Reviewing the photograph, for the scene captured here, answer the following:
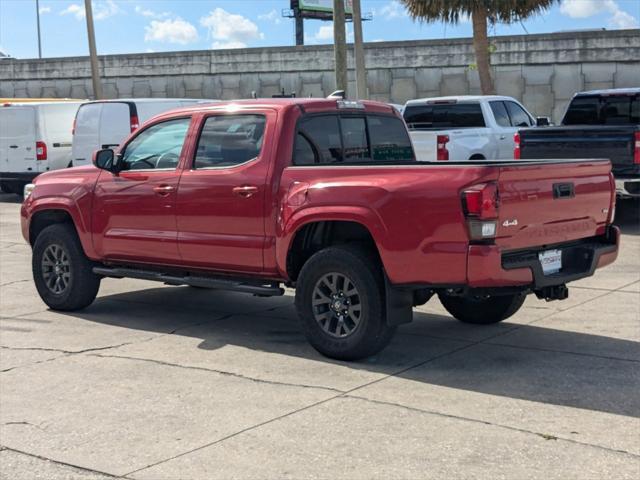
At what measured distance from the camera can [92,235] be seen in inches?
349

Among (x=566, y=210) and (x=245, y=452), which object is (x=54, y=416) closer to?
(x=245, y=452)

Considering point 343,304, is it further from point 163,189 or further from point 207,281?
point 163,189

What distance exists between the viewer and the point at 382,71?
100 feet

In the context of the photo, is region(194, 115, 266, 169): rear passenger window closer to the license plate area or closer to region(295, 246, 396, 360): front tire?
region(295, 246, 396, 360): front tire

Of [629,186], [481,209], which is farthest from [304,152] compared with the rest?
[629,186]

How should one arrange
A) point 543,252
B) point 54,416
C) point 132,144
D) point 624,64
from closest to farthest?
point 54,416 → point 543,252 → point 132,144 → point 624,64

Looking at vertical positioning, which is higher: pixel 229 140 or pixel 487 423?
pixel 229 140

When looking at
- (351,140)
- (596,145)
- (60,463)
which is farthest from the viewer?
(596,145)

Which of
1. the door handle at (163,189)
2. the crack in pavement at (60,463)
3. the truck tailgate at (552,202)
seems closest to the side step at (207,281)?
the door handle at (163,189)

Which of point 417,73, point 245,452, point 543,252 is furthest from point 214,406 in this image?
point 417,73

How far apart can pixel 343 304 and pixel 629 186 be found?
25.2 feet

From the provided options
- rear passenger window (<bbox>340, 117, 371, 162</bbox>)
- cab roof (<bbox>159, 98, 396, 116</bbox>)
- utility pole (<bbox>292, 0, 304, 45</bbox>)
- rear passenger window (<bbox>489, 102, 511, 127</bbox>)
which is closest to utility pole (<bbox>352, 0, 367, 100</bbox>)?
rear passenger window (<bbox>489, 102, 511, 127</bbox>)

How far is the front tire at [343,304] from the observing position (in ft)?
22.5

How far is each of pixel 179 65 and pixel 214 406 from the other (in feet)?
99.2
